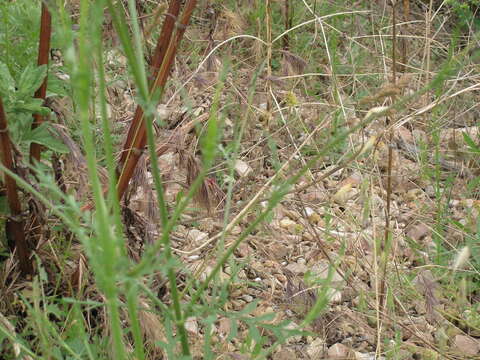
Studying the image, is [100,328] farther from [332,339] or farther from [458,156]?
[458,156]

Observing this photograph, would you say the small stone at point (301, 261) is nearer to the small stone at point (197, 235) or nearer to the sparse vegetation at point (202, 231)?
the sparse vegetation at point (202, 231)

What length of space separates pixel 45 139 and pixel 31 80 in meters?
0.11

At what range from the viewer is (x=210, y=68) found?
1828 millimetres

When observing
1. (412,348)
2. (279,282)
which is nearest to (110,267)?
(412,348)

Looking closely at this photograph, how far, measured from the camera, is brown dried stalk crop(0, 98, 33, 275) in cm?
124

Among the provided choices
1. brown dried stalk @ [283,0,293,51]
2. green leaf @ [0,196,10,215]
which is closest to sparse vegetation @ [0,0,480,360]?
green leaf @ [0,196,10,215]

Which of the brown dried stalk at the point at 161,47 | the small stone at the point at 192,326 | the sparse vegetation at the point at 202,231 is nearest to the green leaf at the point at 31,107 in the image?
the sparse vegetation at the point at 202,231

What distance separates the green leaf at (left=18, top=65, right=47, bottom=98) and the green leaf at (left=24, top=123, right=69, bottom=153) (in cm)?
7

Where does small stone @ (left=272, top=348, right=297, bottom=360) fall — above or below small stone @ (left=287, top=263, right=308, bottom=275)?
below

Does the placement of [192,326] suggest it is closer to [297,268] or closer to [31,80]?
[297,268]

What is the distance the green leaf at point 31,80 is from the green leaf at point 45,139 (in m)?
0.07

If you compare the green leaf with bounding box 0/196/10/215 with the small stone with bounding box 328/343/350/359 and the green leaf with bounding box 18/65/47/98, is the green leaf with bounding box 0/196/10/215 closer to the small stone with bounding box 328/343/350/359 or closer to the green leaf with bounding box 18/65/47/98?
the green leaf with bounding box 18/65/47/98

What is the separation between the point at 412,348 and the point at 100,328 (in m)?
0.67

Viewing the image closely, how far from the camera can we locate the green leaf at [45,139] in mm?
1284
